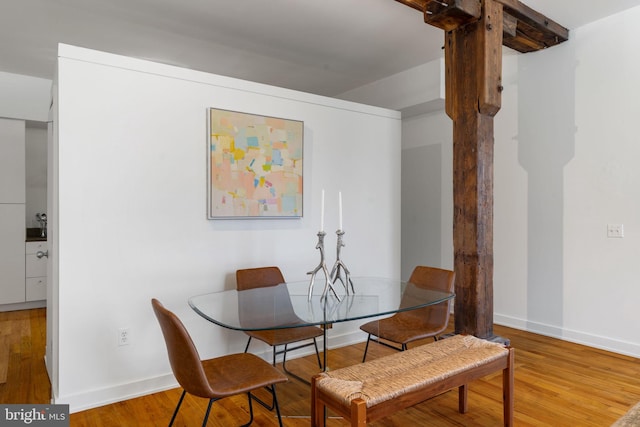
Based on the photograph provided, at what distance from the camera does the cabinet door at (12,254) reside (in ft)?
15.8

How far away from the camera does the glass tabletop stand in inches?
78.8

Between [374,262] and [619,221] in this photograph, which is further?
[374,262]

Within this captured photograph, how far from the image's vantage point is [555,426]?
7.35 feet

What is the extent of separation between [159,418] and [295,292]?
1041 millimetres

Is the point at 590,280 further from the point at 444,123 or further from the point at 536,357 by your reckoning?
the point at 444,123

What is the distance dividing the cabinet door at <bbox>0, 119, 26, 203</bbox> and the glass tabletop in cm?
386

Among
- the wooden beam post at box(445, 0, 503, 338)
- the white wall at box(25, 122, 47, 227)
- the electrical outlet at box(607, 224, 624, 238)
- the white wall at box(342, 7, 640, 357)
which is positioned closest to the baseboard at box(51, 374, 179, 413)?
the wooden beam post at box(445, 0, 503, 338)

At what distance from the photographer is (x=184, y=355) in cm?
172

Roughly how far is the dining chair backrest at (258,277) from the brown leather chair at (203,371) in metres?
0.84

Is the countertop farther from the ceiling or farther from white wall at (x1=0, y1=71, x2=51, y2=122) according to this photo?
the ceiling

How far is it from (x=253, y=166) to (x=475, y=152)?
1633 millimetres

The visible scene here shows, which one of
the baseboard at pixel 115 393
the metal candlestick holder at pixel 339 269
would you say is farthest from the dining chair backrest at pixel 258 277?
the baseboard at pixel 115 393

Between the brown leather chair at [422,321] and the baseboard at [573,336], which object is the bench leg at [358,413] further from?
the baseboard at [573,336]

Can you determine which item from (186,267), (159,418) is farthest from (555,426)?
(186,267)
